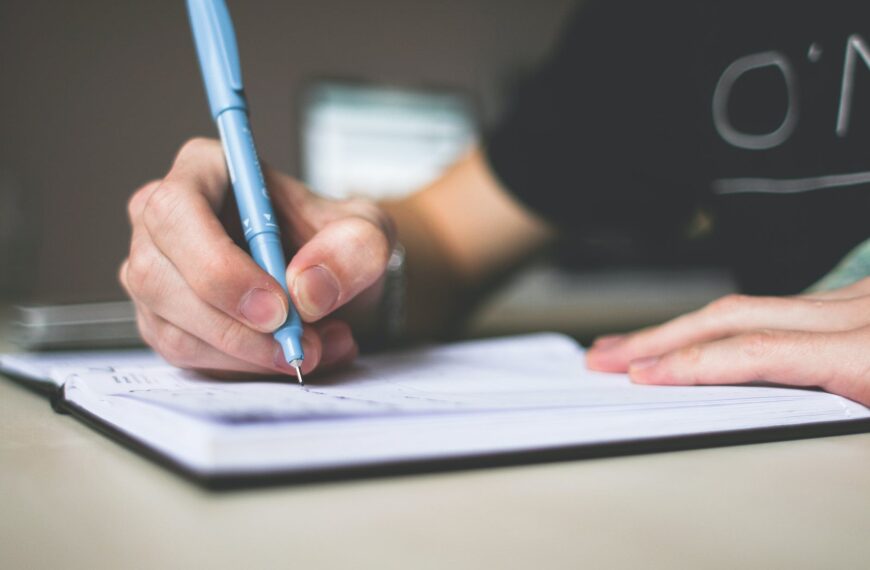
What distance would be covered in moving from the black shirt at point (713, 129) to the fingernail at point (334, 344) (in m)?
0.42

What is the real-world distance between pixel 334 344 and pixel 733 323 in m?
0.24

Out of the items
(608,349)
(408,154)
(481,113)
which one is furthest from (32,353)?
(481,113)

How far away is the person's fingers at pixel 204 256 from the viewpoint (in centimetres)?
34

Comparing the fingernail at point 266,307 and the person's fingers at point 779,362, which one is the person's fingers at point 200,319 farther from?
the person's fingers at point 779,362

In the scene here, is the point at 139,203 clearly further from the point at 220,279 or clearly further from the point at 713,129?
the point at 713,129

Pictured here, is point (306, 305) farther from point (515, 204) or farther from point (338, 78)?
point (338, 78)

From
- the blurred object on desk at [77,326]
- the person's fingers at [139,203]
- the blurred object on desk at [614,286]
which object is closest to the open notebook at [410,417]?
the person's fingers at [139,203]

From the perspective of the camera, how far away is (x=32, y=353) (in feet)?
1.92

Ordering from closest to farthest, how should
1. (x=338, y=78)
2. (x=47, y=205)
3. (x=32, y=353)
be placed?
1. (x=32, y=353)
2. (x=47, y=205)
3. (x=338, y=78)

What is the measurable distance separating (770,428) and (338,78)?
211 cm

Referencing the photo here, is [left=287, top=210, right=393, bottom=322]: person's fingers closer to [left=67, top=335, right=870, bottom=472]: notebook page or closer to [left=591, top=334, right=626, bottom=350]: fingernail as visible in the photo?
[left=67, top=335, right=870, bottom=472]: notebook page

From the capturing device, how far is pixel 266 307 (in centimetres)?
34

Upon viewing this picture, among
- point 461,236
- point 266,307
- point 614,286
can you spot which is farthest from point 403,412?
point 614,286

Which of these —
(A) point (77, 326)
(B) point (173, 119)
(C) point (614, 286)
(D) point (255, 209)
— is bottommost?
(C) point (614, 286)
